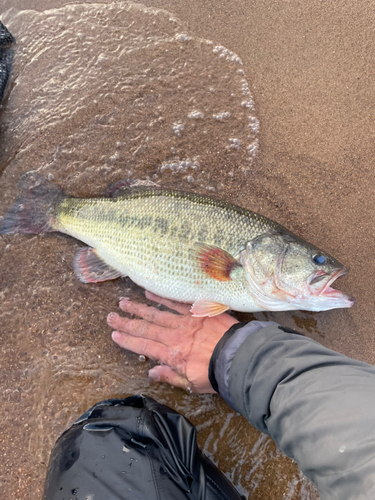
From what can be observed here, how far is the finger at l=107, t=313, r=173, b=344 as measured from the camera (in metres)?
2.76

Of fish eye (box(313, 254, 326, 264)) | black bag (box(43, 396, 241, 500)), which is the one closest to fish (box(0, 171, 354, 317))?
fish eye (box(313, 254, 326, 264))

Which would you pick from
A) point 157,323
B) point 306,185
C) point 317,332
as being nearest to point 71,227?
point 157,323

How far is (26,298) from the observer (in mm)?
2943

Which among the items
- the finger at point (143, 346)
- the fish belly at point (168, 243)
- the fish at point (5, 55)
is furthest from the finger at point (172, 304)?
the fish at point (5, 55)

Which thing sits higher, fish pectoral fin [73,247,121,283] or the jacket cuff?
the jacket cuff

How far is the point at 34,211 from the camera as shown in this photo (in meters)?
3.01

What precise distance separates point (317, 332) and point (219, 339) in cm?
98

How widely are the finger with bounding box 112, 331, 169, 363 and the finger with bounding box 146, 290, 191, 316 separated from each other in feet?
1.14

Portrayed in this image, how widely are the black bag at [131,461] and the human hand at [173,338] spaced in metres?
0.33

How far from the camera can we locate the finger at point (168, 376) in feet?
8.73

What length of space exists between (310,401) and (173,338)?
4.32 ft

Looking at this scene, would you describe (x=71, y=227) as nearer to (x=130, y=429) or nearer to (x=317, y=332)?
(x=130, y=429)

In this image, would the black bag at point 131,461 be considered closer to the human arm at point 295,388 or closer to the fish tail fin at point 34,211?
the human arm at point 295,388

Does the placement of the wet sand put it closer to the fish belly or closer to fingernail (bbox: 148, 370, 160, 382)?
fingernail (bbox: 148, 370, 160, 382)
